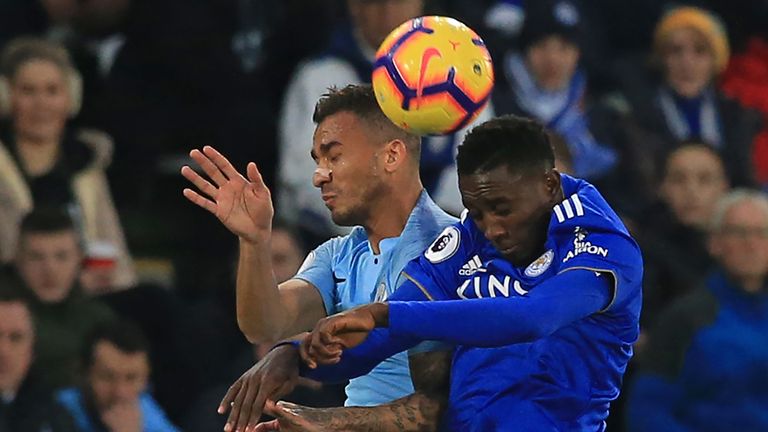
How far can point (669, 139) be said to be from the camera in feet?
34.3

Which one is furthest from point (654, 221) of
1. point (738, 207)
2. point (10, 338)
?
point (10, 338)

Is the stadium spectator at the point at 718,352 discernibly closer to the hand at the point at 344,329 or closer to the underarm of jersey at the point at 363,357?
the underarm of jersey at the point at 363,357

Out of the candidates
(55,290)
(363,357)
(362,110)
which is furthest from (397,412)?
(55,290)

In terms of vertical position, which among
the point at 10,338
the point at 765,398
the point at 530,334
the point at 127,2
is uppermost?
the point at 127,2

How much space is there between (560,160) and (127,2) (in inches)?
107

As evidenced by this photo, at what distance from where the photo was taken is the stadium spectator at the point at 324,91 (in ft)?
28.2

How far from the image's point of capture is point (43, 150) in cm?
870

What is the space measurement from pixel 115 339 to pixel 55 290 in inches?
17.6

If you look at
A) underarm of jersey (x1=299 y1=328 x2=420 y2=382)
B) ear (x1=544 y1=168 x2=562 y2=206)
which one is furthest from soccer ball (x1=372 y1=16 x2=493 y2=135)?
underarm of jersey (x1=299 y1=328 x2=420 y2=382)

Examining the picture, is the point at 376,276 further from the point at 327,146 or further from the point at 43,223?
the point at 43,223

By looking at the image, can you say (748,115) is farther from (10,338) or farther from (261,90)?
(10,338)

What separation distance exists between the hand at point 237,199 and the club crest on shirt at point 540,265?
2.65 ft

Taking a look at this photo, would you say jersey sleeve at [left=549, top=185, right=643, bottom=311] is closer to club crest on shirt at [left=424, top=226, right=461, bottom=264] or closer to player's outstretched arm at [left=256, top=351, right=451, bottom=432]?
club crest on shirt at [left=424, top=226, right=461, bottom=264]

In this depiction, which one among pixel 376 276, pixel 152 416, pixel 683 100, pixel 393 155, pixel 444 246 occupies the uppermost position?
pixel 393 155
